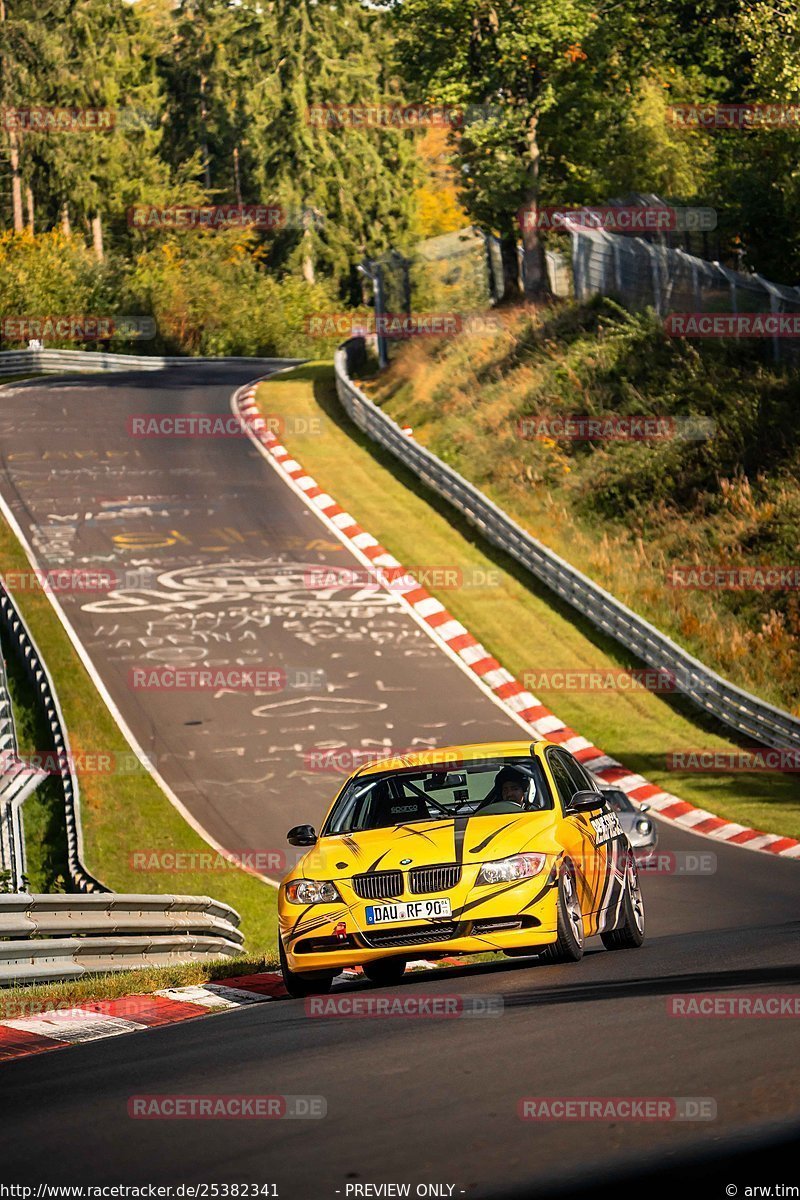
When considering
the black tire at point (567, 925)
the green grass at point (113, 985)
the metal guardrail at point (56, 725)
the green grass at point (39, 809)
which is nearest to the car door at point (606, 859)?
the black tire at point (567, 925)

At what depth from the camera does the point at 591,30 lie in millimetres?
45531

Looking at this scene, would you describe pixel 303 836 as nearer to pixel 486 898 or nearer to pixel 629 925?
pixel 486 898

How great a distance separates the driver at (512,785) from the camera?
10914 mm

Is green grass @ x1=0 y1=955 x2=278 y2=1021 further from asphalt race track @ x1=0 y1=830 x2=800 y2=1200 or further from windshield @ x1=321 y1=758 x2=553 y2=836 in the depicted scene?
windshield @ x1=321 y1=758 x2=553 y2=836

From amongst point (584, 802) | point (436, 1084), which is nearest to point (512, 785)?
point (584, 802)

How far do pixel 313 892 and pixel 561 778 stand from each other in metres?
2.13

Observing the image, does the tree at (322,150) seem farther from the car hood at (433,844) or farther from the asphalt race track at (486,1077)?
the car hood at (433,844)

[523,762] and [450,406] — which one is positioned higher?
[523,762]

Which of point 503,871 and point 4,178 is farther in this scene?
point 4,178

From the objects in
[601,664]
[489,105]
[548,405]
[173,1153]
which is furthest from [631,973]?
[489,105]

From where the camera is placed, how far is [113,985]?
10.9m

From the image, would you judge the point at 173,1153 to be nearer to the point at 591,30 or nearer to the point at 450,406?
the point at 450,406

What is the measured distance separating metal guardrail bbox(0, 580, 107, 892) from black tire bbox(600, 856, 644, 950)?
7.91 metres

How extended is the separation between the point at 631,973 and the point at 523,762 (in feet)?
6.04
